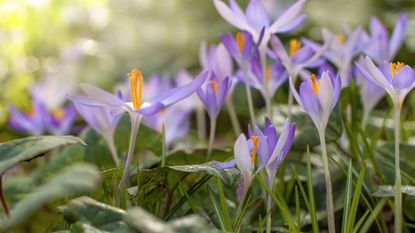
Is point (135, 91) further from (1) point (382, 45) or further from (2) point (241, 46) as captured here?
(1) point (382, 45)

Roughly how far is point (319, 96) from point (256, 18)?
174 mm

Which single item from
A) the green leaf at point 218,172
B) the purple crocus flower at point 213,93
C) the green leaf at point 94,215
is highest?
the purple crocus flower at point 213,93

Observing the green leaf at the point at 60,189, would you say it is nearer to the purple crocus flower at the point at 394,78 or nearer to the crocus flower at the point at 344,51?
the purple crocus flower at the point at 394,78

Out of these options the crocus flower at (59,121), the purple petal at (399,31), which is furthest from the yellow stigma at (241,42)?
the crocus flower at (59,121)

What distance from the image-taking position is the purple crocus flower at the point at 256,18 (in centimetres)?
73

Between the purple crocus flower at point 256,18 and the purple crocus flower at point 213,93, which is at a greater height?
the purple crocus flower at point 256,18

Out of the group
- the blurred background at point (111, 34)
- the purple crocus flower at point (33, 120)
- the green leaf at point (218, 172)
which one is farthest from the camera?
the blurred background at point (111, 34)

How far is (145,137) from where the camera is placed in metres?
0.86

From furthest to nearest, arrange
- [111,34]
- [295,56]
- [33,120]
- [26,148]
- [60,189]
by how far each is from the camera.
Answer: [111,34]
[33,120]
[295,56]
[26,148]
[60,189]

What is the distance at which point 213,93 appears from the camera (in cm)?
74

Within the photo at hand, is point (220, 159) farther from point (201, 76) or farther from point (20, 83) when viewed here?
point (20, 83)

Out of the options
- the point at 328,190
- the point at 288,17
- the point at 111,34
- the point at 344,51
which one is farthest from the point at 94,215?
the point at 111,34

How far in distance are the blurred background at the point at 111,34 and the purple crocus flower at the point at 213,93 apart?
52 centimetres

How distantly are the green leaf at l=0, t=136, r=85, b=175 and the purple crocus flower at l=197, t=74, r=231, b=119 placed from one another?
226 mm
